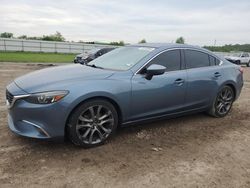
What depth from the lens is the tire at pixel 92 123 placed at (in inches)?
159

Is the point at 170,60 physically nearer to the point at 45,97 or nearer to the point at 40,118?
the point at 45,97

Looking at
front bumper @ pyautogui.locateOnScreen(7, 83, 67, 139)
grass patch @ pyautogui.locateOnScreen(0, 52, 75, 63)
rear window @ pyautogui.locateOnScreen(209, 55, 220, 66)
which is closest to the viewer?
front bumper @ pyautogui.locateOnScreen(7, 83, 67, 139)

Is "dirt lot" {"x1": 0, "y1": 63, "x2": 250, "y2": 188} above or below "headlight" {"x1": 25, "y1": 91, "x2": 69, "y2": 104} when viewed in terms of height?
below

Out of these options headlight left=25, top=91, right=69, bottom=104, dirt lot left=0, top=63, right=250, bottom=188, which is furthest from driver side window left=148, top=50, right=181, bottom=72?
headlight left=25, top=91, right=69, bottom=104

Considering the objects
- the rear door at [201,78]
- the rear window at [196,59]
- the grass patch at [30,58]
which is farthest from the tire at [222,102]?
the grass patch at [30,58]

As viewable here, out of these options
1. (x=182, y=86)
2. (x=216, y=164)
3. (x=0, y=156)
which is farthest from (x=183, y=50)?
(x=0, y=156)

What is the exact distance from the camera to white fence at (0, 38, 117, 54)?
121 feet

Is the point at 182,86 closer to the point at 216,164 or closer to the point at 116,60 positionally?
the point at 116,60

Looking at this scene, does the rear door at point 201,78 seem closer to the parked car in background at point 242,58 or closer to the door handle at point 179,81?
the door handle at point 179,81

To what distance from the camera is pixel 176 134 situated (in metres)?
5.05

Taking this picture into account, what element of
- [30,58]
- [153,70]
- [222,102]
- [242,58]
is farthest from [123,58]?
[242,58]

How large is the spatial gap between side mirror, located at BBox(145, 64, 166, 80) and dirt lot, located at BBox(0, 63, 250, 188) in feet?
3.32

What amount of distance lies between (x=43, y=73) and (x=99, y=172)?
193 centimetres

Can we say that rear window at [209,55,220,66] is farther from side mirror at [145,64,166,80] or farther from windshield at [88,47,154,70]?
side mirror at [145,64,166,80]
